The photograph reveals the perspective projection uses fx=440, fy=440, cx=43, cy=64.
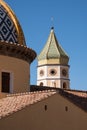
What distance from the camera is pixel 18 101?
1409 centimetres

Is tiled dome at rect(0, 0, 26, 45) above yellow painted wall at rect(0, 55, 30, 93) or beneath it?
above

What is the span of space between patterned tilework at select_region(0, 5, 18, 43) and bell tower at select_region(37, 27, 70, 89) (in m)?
33.1

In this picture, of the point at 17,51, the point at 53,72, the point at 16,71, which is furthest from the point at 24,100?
the point at 53,72

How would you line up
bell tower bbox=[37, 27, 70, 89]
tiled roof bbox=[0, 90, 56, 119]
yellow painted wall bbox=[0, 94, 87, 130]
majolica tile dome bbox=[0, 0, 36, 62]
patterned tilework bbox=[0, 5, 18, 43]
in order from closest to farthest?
1. yellow painted wall bbox=[0, 94, 87, 130]
2. tiled roof bbox=[0, 90, 56, 119]
3. majolica tile dome bbox=[0, 0, 36, 62]
4. patterned tilework bbox=[0, 5, 18, 43]
5. bell tower bbox=[37, 27, 70, 89]

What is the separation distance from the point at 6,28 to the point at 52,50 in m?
36.1

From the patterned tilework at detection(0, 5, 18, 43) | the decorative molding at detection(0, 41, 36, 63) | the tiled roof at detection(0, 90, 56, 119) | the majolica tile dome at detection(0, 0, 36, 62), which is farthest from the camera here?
the patterned tilework at detection(0, 5, 18, 43)

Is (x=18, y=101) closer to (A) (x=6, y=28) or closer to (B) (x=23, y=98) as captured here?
(B) (x=23, y=98)

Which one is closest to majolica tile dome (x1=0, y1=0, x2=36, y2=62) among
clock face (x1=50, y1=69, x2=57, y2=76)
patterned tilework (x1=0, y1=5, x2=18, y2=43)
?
patterned tilework (x1=0, y1=5, x2=18, y2=43)

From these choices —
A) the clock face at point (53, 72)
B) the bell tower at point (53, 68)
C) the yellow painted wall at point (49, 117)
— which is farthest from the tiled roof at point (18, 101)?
the clock face at point (53, 72)

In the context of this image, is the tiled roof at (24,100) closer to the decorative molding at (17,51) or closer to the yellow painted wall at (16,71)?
the yellow painted wall at (16,71)

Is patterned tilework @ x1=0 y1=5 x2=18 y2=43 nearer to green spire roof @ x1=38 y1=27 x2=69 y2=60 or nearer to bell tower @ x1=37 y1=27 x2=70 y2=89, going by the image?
bell tower @ x1=37 y1=27 x2=70 y2=89

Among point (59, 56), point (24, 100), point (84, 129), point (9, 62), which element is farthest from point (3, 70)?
point (59, 56)

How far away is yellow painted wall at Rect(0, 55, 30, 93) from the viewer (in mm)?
16078

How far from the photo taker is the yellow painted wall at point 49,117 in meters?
12.8
